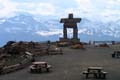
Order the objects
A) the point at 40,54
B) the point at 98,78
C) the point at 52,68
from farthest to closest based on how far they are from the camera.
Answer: the point at 40,54 < the point at 52,68 < the point at 98,78

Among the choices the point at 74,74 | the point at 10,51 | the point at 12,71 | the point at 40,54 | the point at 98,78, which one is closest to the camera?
the point at 98,78

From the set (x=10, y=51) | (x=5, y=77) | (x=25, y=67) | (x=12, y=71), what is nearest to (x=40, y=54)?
(x=10, y=51)

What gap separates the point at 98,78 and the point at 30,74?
5.47m

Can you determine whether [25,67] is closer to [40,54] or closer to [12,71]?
[12,71]

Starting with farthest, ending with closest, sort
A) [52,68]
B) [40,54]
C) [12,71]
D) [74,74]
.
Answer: [40,54]
[52,68]
[12,71]
[74,74]

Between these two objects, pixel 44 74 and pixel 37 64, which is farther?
pixel 37 64

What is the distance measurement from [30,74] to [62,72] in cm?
233

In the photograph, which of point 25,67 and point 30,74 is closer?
point 30,74

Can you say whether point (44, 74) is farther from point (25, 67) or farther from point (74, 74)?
point (25, 67)

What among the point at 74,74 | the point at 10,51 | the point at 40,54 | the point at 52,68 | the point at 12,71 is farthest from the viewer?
the point at 40,54

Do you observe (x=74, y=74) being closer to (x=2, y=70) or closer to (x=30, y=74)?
(x=30, y=74)

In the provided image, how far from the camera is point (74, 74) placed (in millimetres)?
30828

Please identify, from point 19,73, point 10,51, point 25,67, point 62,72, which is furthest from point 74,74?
point 10,51

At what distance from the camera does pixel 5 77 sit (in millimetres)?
29812
